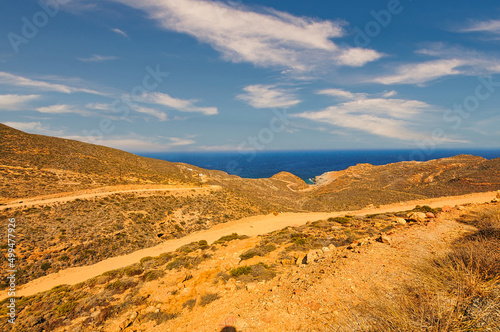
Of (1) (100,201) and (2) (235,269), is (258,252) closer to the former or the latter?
(2) (235,269)

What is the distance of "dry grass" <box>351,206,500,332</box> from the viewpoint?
3539mm

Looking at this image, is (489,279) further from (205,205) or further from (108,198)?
(108,198)

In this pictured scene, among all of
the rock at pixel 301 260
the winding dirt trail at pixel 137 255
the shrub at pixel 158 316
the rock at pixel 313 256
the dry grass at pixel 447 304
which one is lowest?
the winding dirt trail at pixel 137 255

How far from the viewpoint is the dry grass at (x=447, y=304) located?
11.6 feet

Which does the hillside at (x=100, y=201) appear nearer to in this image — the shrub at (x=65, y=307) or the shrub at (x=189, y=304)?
the shrub at (x=65, y=307)

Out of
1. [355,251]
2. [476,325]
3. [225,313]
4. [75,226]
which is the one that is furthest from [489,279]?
[75,226]

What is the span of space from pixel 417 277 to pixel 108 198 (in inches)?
1311

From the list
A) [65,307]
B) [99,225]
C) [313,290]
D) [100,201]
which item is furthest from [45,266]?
[313,290]

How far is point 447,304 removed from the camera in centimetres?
423

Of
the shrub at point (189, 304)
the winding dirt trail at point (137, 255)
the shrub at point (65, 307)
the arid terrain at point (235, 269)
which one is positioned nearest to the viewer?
the arid terrain at point (235, 269)

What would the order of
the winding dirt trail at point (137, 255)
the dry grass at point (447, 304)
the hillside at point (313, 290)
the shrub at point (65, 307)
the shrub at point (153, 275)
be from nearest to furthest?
the dry grass at point (447, 304)
the hillside at point (313, 290)
the shrub at point (65, 307)
the shrub at point (153, 275)
the winding dirt trail at point (137, 255)

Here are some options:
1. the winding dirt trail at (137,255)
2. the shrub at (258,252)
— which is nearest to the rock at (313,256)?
the shrub at (258,252)

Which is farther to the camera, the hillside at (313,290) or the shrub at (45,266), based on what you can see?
the shrub at (45,266)

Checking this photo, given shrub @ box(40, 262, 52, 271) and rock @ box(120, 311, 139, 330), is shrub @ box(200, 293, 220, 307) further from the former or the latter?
shrub @ box(40, 262, 52, 271)
